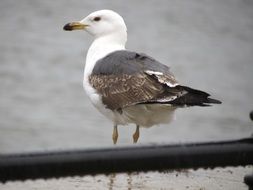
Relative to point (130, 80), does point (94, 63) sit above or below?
above

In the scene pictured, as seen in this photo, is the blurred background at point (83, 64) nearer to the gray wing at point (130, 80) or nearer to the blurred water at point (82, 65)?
the blurred water at point (82, 65)

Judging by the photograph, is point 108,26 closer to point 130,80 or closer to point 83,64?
point 130,80

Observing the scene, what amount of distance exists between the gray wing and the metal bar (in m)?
2.92

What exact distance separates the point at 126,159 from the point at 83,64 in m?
11.7

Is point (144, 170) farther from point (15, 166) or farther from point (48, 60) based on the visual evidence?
point (48, 60)

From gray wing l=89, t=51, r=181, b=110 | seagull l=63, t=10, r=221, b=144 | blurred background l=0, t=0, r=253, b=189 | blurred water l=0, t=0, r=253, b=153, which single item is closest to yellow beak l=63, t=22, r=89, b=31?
seagull l=63, t=10, r=221, b=144

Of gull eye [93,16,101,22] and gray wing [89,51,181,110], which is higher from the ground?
gull eye [93,16,101,22]

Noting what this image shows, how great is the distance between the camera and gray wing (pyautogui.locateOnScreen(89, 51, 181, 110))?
14.9ft

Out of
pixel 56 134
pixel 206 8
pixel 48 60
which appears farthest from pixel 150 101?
pixel 206 8

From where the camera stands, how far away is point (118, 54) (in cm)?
512

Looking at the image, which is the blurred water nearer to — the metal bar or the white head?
the white head

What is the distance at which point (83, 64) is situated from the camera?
12977 millimetres

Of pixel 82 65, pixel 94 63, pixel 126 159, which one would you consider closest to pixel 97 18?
pixel 94 63

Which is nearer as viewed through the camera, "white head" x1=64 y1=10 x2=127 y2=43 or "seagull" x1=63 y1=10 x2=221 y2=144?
"seagull" x1=63 y1=10 x2=221 y2=144
